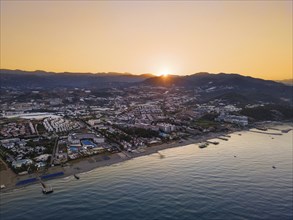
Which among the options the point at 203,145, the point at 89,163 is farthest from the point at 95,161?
the point at 203,145

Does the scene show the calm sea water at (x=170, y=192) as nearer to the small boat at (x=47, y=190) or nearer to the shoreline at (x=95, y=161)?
the small boat at (x=47, y=190)

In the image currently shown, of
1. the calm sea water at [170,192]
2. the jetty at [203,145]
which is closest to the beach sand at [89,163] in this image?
the calm sea water at [170,192]

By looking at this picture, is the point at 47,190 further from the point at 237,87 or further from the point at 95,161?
the point at 237,87

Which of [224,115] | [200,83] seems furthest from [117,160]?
[200,83]

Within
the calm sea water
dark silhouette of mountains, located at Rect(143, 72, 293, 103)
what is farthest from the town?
dark silhouette of mountains, located at Rect(143, 72, 293, 103)

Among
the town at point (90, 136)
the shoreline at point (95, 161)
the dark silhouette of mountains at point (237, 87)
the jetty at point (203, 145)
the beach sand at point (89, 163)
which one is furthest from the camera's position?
the dark silhouette of mountains at point (237, 87)

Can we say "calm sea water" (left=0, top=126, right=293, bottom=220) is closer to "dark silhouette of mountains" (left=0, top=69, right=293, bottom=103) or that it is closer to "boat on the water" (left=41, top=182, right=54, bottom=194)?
"boat on the water" (left=41, top=182, right=54, bottom=194)

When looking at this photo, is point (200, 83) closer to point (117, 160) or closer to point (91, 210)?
point (117, 160)

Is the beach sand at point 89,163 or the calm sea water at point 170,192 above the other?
the calm sea water at point 170,192

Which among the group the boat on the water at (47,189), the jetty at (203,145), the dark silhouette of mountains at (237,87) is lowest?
the jetty at (203,145)
